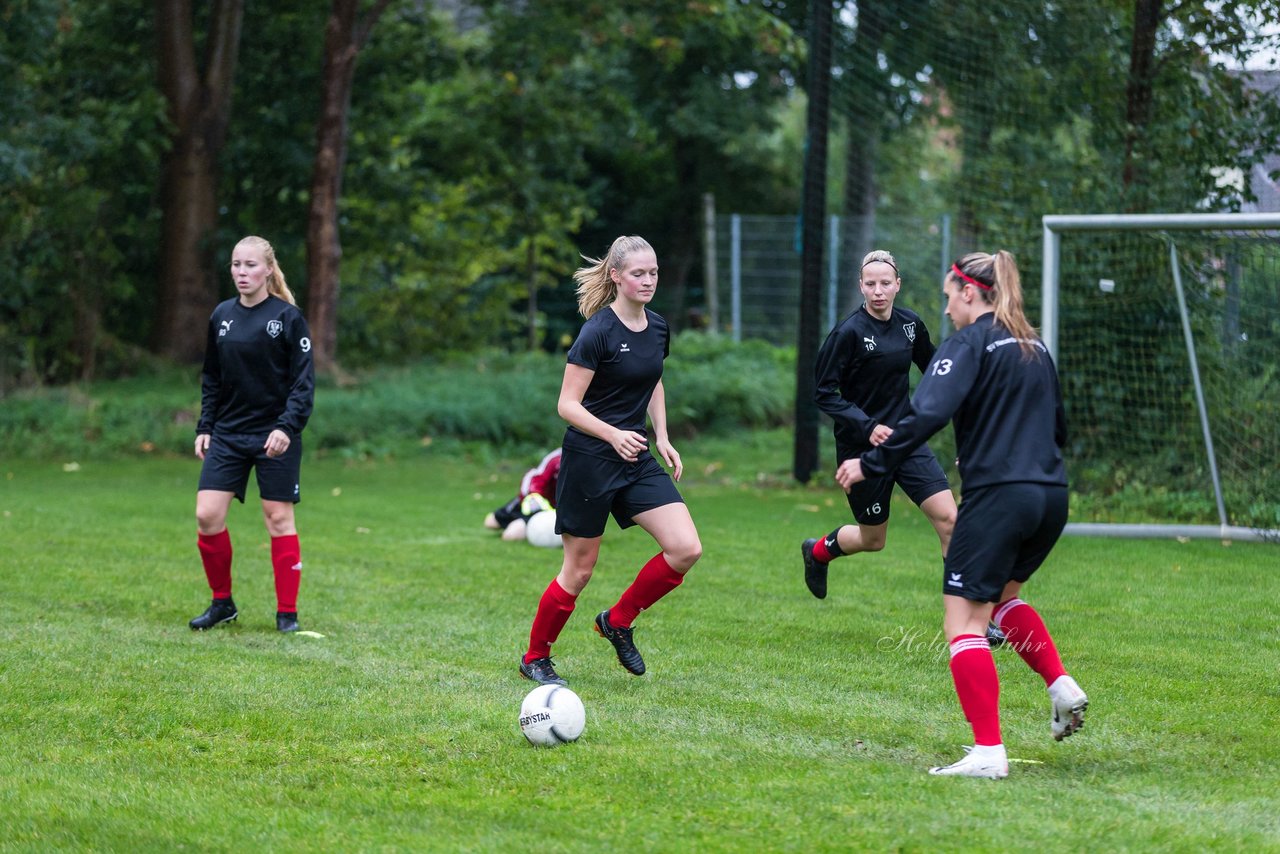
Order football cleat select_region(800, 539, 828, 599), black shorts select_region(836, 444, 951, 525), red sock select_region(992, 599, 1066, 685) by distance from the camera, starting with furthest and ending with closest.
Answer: football cleat select_region(800, 539, 828, 599) < black shorts select_region(836, 444, 951, 525) < red sock select_region(992, 599, 1066, 685)

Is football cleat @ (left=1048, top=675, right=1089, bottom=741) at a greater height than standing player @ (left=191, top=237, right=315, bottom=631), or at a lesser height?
lesser

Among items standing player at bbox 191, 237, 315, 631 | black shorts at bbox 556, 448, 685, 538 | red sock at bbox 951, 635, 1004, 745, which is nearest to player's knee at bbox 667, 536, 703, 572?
black shorts at bbox 556, 448, 685, 538

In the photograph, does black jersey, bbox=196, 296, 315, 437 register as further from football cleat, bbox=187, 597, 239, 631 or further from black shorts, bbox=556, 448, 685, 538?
black shorts, bbox=556, 448, 685, 538

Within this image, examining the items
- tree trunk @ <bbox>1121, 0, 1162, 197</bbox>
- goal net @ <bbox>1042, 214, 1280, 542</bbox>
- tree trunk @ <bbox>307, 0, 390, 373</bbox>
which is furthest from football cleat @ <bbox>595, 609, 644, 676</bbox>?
tree trunk @ <bbox>307, 0, 390, 373</bbox>

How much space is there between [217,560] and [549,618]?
2.36 meters

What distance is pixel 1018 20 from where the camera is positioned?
13.3 meters

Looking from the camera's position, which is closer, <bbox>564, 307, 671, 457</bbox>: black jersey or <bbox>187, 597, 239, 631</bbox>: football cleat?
<bbox>564, 307, 671, 457</bbox>: black jersey

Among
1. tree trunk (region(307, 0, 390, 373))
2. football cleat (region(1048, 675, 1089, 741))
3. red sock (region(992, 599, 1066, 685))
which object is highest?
tree trunk (region(307, 0, 390, 373))

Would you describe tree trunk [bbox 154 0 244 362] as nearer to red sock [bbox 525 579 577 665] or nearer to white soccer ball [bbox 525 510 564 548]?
white soccer ball [bbox 525 510 564 548]

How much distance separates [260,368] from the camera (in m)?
7.68

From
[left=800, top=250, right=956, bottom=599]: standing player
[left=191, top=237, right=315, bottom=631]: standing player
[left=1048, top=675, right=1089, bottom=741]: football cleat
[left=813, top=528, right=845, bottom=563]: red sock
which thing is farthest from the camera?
[left=813, top=528, right=845, bottom=563]: red sock

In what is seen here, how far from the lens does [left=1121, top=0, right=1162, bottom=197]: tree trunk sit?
13.1 meters

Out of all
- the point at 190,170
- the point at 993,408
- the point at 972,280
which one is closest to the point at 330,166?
the point at 190,170

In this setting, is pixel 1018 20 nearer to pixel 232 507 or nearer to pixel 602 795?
pixel 232 507
